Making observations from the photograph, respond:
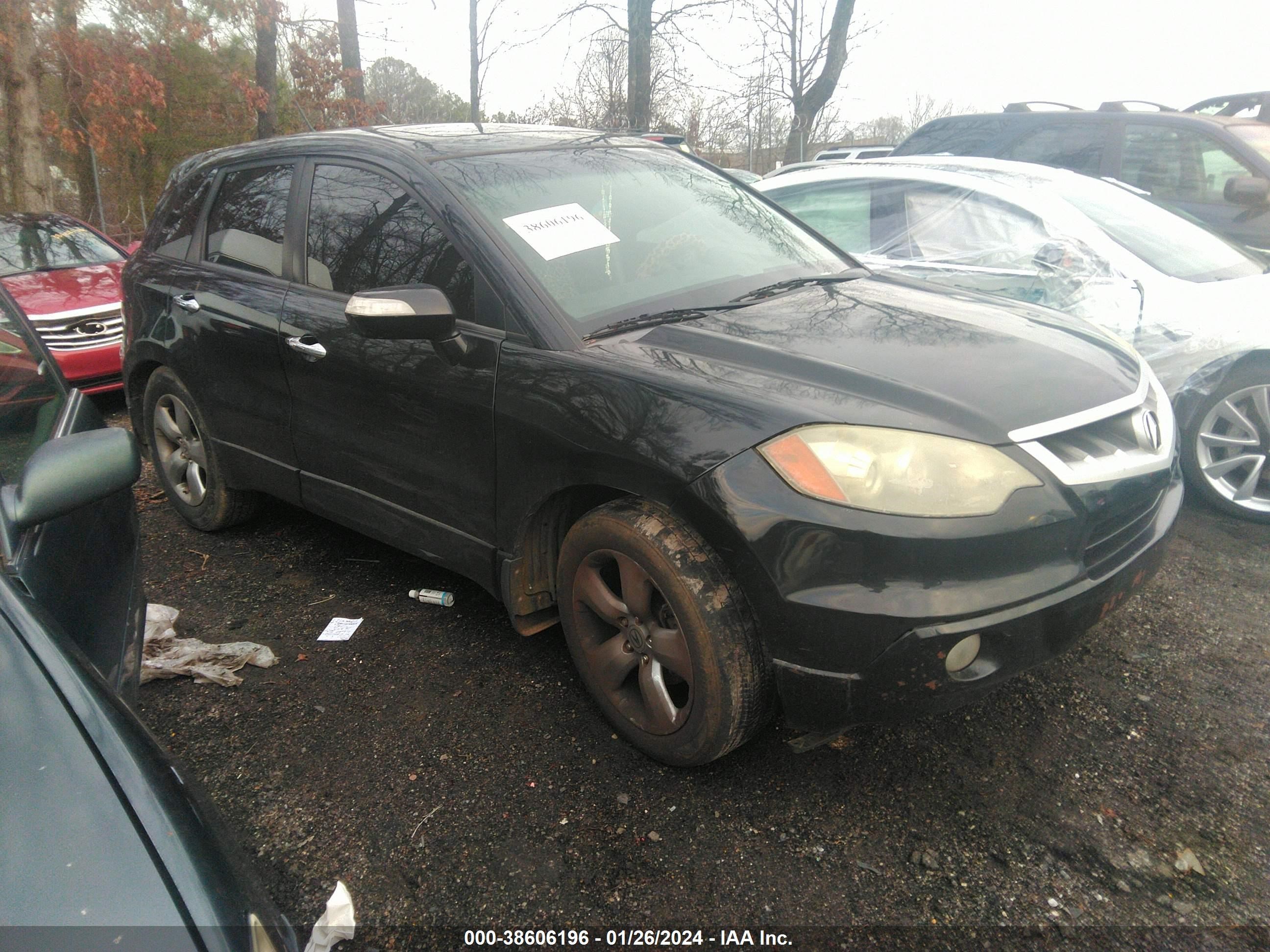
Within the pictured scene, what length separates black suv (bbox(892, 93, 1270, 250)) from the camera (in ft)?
19.9

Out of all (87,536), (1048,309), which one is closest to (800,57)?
(1048,309)

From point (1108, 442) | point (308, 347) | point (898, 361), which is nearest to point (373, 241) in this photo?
point (308, 347)

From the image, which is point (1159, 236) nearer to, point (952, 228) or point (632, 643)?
point (952, 228)

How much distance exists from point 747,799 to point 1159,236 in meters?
4.05

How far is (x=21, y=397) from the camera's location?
2.33 m

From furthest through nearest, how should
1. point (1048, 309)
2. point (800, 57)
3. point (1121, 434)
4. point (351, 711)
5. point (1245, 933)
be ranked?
point (800, 57)
point (1048, 309)
point (351, 711)
point (1121, 434)
point (1245, 933)

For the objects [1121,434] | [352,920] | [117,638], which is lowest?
[352,920]

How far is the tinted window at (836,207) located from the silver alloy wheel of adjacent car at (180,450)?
12.0 ft

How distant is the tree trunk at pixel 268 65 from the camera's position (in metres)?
13.1

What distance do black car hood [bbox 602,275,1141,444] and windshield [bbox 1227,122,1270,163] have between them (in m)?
4.79

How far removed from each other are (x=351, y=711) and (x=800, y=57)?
14.0 metres

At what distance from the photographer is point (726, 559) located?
215 centimetres

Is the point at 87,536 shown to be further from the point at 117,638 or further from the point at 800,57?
the point at 800,57

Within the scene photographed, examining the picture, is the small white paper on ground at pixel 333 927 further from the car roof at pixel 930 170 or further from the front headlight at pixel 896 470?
the car roof at pixel 930 170
